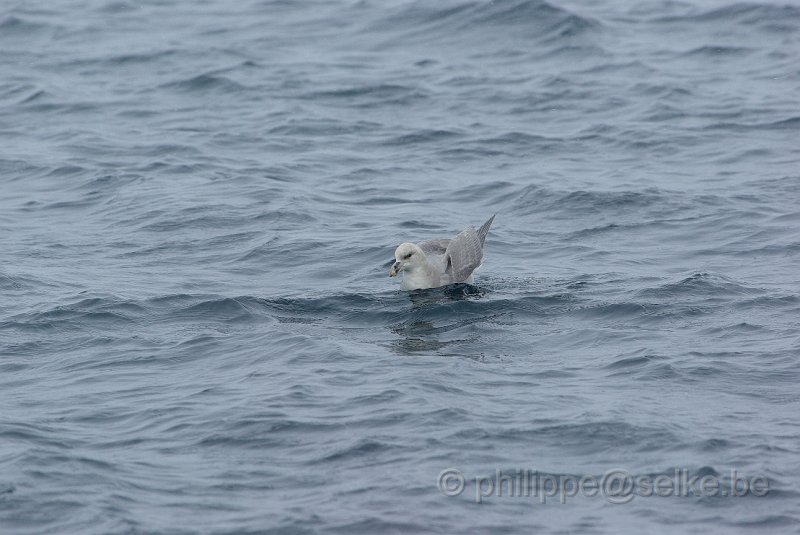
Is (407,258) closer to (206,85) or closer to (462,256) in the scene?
(462,256)

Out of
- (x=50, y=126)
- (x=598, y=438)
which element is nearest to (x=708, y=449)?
(x=598, y=438)

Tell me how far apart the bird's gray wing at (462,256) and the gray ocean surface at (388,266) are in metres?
0.19

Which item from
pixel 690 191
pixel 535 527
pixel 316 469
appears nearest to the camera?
pixel 535 527

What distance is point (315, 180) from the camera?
57.7 ft

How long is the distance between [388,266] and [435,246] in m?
0.77

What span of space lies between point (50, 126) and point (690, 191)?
10004mm

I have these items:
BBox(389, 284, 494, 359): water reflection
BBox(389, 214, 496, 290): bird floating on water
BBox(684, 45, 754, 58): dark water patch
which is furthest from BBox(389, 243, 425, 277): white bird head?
BBox(684, 45, 754, 58): dark water patch

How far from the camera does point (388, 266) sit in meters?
14.3

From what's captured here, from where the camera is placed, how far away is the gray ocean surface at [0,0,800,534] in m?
8.81

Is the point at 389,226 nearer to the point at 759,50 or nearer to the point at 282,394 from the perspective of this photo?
the point at 282,394

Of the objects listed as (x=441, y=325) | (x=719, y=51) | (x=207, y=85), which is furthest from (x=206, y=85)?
(x=441, y=325)

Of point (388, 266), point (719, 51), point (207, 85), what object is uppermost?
point (207, 85)

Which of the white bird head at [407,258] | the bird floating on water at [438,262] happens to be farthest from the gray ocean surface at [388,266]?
the white bird head at [407,258]

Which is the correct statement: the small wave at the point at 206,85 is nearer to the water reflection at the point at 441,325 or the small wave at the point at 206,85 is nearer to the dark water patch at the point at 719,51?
the dark water patch at the point at 719,51
